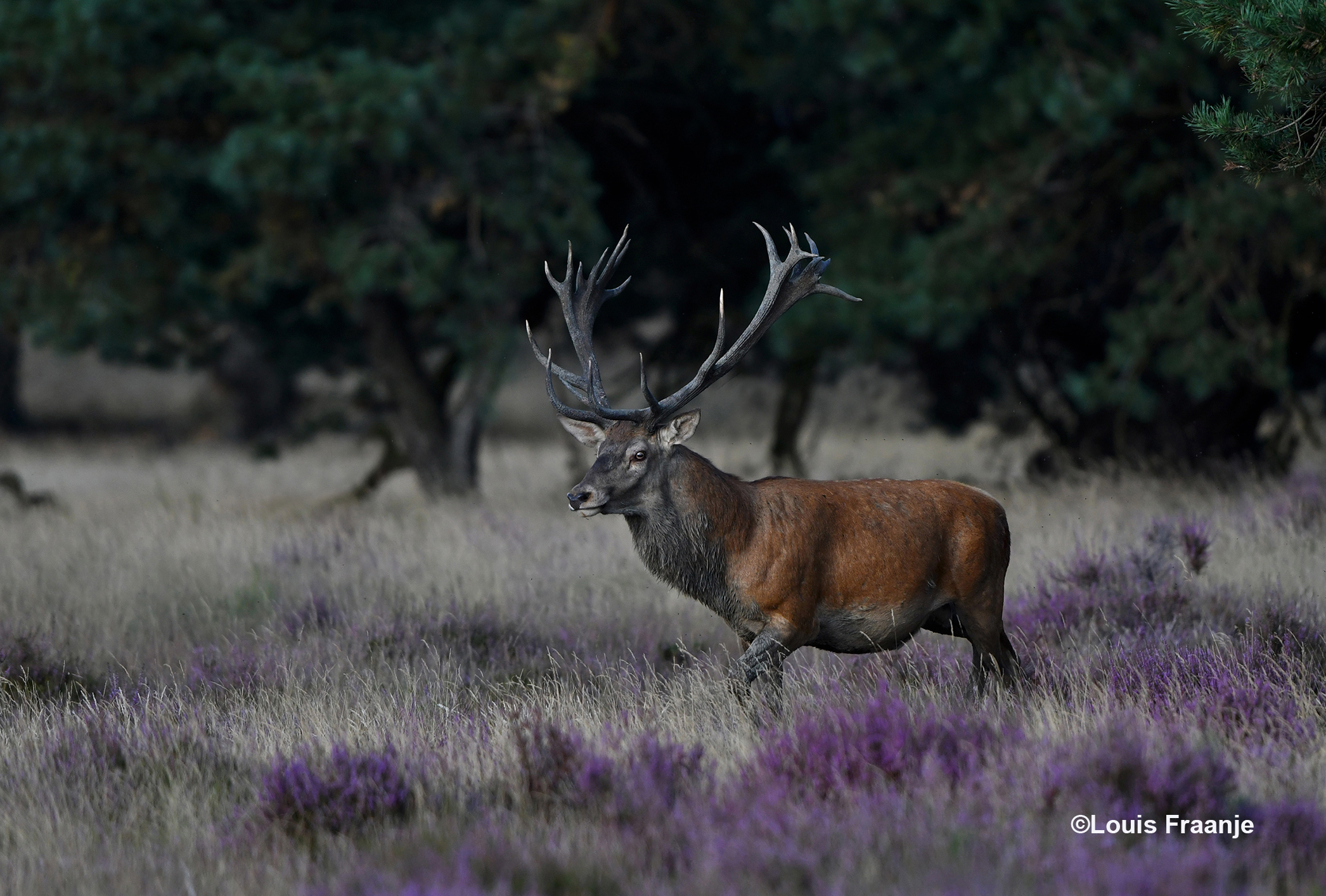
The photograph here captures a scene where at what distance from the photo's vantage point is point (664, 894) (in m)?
3.44

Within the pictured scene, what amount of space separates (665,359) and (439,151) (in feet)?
13.5

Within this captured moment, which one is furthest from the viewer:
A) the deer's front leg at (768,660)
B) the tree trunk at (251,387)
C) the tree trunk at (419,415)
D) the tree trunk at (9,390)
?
the tree trunk at (9,390)

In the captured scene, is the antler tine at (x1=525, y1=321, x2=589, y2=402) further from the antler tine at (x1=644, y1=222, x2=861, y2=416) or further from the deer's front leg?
the deer's front leg

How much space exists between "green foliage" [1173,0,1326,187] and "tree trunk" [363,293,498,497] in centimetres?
940

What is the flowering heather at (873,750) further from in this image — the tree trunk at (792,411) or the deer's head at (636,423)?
the tree trunk at (792,411)

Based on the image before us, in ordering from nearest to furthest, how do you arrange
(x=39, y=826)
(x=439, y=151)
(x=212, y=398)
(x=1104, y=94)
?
1. (x=39, y=826)
2. (x=1104, y=94)
3. (x=439, y=151)
4. (x=212, y=398)

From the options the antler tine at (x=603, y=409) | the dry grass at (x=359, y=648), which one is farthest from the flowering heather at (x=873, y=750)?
the antler tine at (x=603, y=409)

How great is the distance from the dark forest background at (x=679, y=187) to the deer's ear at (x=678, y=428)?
645 cm

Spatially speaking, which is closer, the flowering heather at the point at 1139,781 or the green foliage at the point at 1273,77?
the flowering heather at the point at 1139,781

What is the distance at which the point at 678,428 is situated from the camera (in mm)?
5758

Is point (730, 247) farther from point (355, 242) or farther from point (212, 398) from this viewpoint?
point (212, 398)

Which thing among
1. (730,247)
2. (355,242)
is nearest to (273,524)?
(355,242)

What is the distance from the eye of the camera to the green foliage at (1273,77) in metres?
5.03

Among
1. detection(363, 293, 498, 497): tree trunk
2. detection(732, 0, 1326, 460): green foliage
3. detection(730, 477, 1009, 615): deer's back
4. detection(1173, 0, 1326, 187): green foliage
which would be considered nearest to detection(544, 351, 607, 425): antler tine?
detection(730, 477, 1009, 615): deer's back
